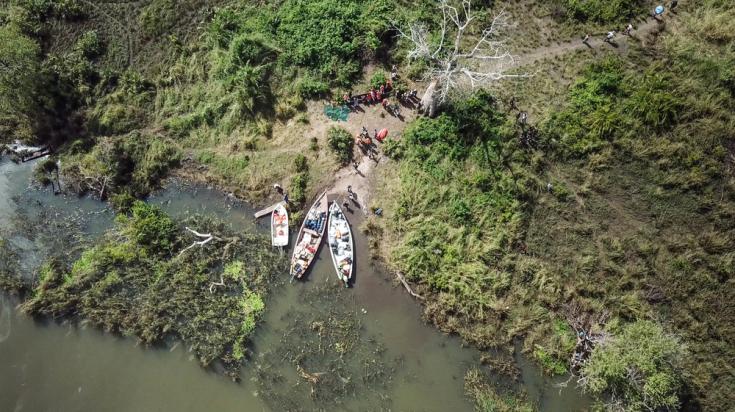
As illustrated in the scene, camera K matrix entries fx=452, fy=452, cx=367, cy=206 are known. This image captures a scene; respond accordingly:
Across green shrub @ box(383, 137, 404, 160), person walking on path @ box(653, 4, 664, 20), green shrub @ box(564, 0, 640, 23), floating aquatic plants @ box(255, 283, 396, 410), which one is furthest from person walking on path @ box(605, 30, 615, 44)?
floating aquatic plants @ box(255, 283, 396, 410)

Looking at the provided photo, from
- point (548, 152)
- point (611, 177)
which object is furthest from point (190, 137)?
point (611, 177)

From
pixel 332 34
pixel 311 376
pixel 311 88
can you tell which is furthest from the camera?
pixel 332 34

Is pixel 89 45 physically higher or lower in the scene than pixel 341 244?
higher

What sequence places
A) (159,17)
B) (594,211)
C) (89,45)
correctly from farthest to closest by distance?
1. (159,17)
2. (89,45)
3. (594,211)

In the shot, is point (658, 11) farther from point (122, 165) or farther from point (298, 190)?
point (122, 165)

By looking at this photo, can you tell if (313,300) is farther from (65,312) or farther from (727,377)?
(727,377)

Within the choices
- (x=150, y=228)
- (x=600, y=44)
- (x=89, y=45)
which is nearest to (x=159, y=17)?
(x=89, y=45)

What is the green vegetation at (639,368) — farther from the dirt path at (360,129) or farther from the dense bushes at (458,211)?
the dirt path at (360,129)

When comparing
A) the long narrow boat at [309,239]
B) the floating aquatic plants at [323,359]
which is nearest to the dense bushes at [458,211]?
the long narrow boat at [309,239]
